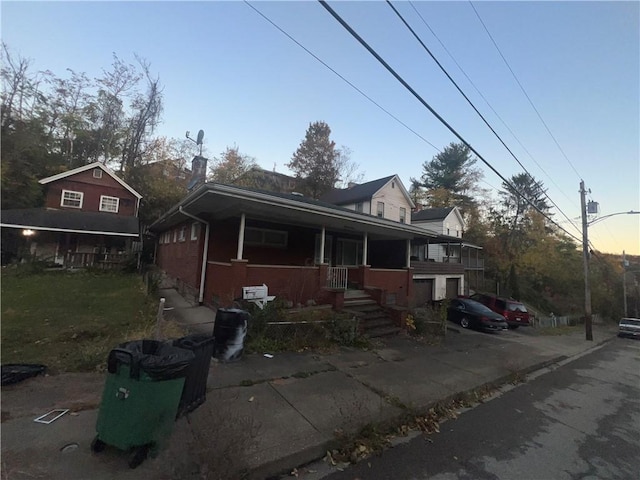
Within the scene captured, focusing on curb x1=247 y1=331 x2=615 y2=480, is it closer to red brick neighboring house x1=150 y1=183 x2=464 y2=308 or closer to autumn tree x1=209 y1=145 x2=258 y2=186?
red brick neighboring house x1=150 y1=183 x2=464 y2=308

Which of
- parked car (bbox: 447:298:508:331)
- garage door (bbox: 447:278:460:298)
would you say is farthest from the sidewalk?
garage door (bbox: 447:278:460:298)

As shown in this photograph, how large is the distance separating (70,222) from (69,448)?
21.8 m

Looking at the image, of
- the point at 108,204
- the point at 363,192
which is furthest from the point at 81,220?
the point at 363,192

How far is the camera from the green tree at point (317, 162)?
117ft

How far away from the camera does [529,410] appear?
5.19m

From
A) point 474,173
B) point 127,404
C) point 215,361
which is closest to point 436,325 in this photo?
point 215,361

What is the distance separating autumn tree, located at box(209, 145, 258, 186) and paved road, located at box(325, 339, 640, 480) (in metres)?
32.9

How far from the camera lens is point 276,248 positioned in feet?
37.6

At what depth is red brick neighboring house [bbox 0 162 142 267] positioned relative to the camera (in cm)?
1838

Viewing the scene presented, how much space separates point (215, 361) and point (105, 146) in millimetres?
35194

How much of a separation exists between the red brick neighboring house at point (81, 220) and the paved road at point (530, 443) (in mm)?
21967

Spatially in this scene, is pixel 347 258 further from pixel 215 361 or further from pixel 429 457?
pixel 429 457

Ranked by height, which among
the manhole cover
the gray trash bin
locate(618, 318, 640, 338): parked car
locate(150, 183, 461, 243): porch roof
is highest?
locate(150, 183, 461, 243): porch roof

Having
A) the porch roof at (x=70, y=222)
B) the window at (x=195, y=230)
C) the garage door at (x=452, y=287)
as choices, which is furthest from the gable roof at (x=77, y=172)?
the garage door at (x=452, y=287)
